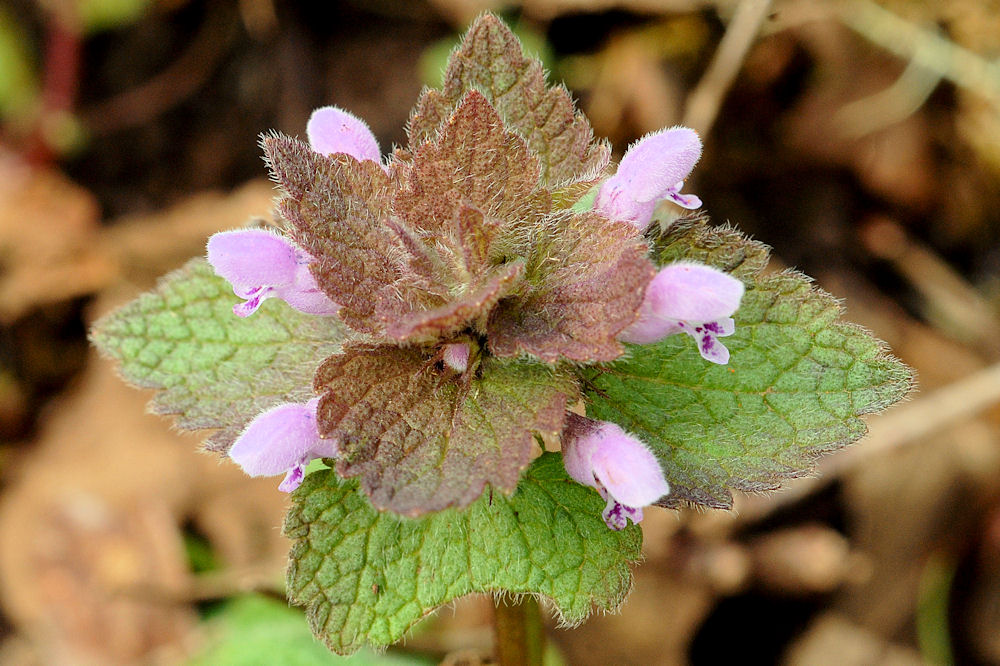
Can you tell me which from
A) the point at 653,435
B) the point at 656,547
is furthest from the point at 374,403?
the point at 656,547

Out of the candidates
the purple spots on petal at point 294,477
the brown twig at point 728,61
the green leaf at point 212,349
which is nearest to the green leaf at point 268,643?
the green leaf at point 212,349

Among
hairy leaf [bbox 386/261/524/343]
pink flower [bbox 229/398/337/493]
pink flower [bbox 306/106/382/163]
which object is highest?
pink flower [bbox 306/106/382/163]

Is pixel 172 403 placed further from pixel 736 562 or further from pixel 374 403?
pixel 736 562

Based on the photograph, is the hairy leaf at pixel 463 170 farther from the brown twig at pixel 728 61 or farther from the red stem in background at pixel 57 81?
the red stem in background at pixel 57 81

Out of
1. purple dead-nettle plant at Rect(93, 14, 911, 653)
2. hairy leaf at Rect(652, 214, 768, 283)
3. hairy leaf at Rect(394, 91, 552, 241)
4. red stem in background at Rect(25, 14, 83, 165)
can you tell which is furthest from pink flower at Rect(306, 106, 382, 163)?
red stem in background at Rect(25, 14, 83, 165)

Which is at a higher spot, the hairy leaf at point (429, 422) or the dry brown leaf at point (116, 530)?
the hairy leaf at point (429, 422)

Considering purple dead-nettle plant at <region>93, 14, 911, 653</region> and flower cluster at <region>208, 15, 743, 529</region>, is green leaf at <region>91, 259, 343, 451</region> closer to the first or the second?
purple dead-nettle plant at <region>93, 14, 911, 653</region>
